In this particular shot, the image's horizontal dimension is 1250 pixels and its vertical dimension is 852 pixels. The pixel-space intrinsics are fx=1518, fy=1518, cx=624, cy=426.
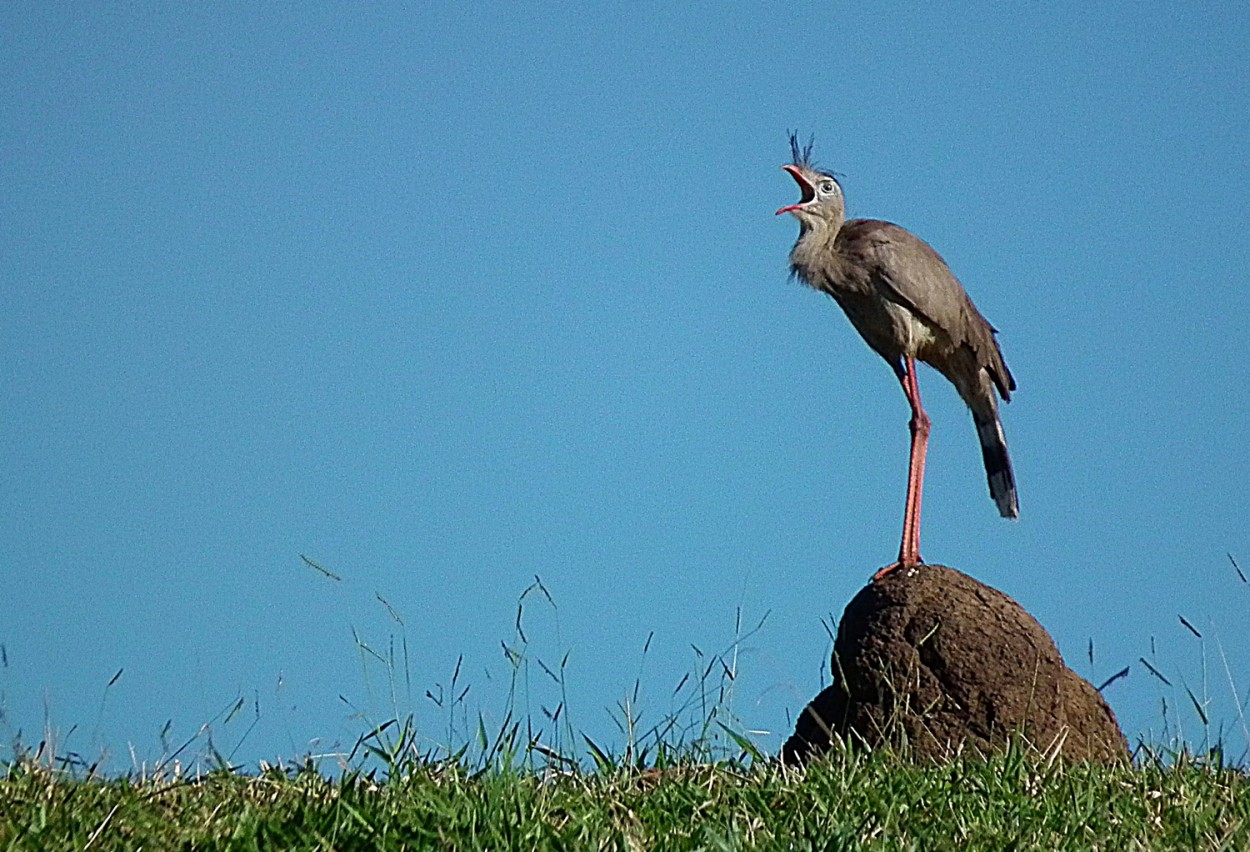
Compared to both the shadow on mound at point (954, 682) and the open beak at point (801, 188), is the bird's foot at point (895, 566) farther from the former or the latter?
the open beak at point (801, 188)

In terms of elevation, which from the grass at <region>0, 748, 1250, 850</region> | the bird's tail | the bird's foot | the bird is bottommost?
the grass at <region>0, 748, 1250, 850</region>

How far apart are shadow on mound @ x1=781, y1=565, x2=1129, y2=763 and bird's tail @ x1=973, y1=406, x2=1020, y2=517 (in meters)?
2.78

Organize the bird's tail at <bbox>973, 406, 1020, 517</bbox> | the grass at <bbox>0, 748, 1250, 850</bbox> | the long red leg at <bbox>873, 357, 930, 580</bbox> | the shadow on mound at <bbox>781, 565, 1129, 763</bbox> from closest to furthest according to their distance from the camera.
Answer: the grass at <bbox>0, 748, 1250, 850</bbox> → the shadow on mound at <bbox>781, 565, 1129, 763</bbox> → the long red leg at <bbox>873, 357, 930, 580</bbox> → the bird's tail at <bbox>973, 406, 1020, 517</bbox>

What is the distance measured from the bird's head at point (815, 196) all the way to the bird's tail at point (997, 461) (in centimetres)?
148

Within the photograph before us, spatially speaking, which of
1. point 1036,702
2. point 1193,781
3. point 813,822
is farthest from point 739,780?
point 1036,702

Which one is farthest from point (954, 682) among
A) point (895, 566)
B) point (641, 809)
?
point (641, 809)

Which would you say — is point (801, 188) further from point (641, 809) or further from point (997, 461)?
point (641, 809)

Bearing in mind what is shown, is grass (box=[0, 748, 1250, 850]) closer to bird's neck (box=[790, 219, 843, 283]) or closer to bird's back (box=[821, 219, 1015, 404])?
bird's back (box=[821, 219, 1015, 404])

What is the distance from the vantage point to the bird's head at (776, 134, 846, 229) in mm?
8688

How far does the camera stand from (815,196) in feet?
28.8

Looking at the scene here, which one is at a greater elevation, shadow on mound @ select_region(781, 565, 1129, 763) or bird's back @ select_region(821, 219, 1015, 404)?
bird's back @ select_region(821, 219, 1015, 404)

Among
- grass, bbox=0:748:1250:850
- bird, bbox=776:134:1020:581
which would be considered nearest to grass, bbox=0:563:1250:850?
Answer: grass, bbox=0:748:1250:850

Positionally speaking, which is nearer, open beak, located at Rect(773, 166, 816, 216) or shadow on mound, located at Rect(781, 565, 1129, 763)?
shadow on mound, located at Rect(781, 565, 1129, 763)

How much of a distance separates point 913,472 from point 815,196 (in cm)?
182
